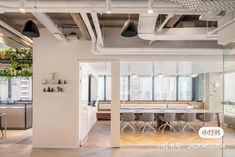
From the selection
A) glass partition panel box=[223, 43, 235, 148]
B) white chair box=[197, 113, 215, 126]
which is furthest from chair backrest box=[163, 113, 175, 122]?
glass partition panel box=[223, 43, 235, 148]

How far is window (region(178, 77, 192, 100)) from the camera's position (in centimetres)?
1303

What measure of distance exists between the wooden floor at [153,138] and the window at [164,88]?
407 cm

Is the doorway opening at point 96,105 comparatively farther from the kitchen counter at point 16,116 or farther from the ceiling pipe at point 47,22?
the kitchen counter at point 16,116

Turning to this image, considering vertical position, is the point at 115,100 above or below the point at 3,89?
below

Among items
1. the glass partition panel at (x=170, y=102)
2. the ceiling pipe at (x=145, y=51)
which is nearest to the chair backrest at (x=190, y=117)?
the glass partition panel at (x=170, y=102)

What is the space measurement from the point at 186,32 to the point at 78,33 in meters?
2.70

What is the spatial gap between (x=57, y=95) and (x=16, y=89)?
5726 millimetres

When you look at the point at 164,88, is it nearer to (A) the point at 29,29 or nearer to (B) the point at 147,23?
(B) the point at 147,23

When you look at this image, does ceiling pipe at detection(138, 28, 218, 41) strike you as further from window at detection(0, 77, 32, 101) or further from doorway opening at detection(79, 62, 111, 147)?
window at detection(0, 77, 32, 101)

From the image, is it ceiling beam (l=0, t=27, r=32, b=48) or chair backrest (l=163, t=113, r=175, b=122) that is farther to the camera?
chair backrest (l=163, t=113, r=175, b=122)

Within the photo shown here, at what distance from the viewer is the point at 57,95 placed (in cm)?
666

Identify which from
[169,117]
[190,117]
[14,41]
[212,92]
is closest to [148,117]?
[169,117]

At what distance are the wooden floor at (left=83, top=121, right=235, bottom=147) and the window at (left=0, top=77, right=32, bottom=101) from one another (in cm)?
413

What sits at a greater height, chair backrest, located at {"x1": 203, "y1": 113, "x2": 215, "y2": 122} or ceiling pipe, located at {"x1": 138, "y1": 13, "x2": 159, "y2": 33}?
ceiling pipe, located at {"x1": 138, "y1": 13, "x2": 159, "y2": 33}
